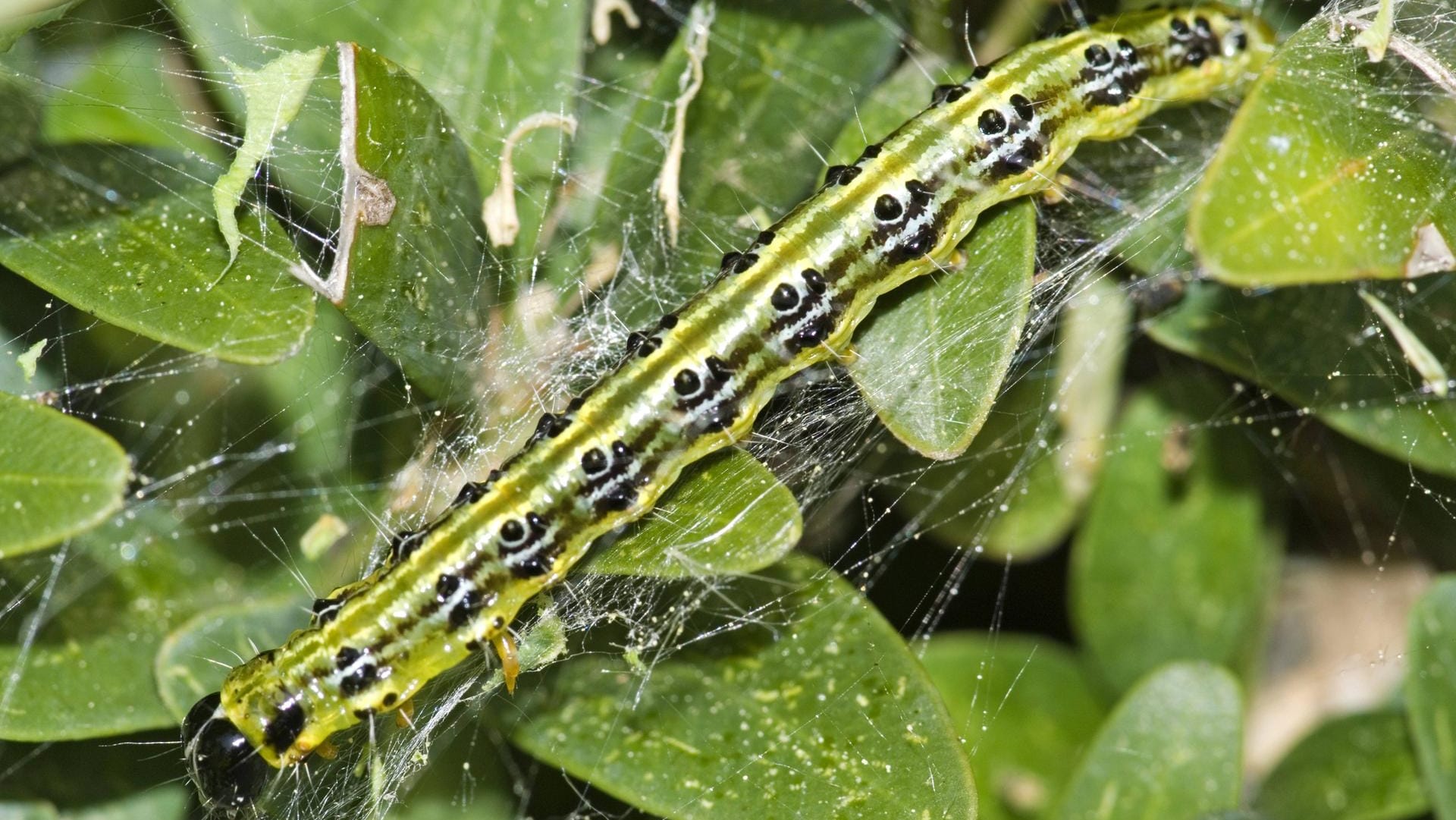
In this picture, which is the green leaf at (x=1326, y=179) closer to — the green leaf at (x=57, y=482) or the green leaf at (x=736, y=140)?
the green leaf at (x=736, y=140)

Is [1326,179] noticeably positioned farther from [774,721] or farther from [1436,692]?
[774,721]

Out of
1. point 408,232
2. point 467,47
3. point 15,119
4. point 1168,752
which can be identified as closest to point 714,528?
point 408,232

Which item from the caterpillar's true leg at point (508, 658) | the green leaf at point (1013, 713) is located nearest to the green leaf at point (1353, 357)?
the green leaf at point (1013, 713)

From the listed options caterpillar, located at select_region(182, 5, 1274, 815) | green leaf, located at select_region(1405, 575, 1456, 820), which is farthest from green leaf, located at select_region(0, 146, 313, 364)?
green leaf, located at select_region(1405, 575, 1456, 820)

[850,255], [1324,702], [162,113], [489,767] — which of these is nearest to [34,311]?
[162,113]

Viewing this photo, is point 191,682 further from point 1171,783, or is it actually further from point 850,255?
point 1171,783
